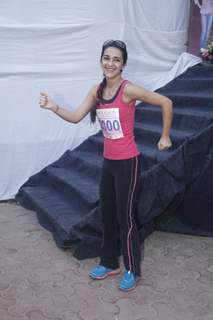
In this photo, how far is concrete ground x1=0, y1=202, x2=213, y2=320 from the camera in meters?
2.95

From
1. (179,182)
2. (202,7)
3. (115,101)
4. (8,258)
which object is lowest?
(8,258)

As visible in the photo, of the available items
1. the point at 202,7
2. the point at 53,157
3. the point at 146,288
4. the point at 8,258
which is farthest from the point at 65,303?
the point at 202,7

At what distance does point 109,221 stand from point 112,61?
1155 mm

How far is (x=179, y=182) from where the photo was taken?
12.7ft

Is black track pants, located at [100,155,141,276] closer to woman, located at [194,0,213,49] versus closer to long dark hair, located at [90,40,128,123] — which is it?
long dark hair, located at [90,40,128,123]

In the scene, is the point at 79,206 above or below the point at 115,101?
below

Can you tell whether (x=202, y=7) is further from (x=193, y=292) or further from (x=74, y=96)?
(x=193, y=292)

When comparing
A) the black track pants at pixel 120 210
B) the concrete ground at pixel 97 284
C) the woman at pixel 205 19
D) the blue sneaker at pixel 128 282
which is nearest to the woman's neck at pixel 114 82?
the black track pants at pixel 120 210

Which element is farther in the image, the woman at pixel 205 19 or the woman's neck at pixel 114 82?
the woman at pixel 205 19

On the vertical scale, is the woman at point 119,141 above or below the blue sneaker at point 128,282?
above

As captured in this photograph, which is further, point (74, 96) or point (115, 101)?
point (74, 96)

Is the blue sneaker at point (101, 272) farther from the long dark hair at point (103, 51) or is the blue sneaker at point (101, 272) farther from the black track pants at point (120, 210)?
the long dark hair at point (103, 51)

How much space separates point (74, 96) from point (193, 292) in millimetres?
2937

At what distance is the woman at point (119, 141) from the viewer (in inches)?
118
